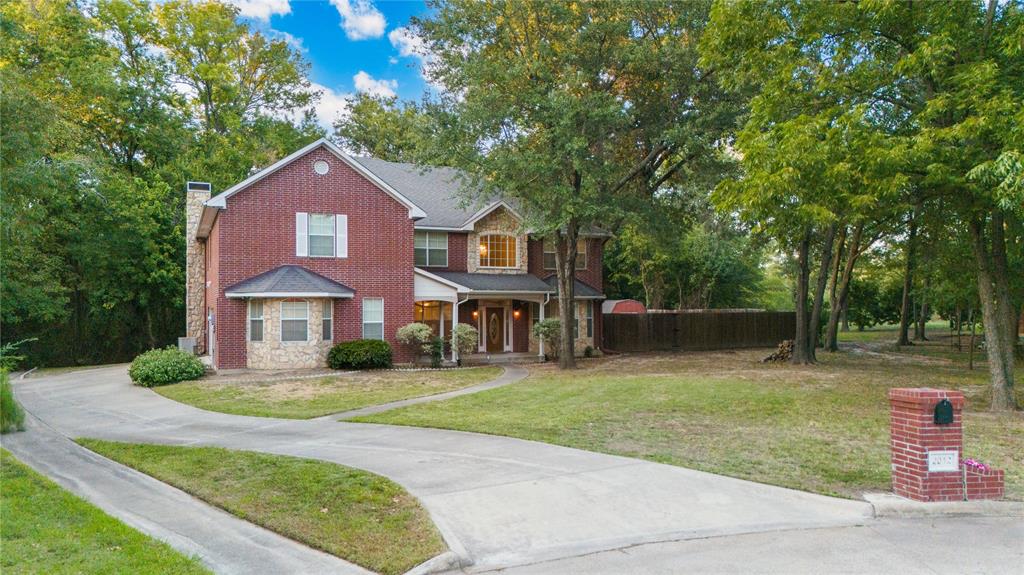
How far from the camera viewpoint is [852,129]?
11094mm

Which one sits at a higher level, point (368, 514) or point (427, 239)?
point (427, 239)

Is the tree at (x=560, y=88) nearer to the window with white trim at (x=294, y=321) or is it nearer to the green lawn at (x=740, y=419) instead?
the green lawn at (x=740, y=419)

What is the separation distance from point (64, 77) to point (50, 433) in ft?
74.0

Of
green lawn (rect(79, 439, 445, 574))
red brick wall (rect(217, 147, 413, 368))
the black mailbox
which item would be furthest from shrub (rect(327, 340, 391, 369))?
the black mailbox

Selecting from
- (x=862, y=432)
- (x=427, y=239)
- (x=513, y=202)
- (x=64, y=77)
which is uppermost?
(x=64, y=77)

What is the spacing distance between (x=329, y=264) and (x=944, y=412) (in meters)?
17.5

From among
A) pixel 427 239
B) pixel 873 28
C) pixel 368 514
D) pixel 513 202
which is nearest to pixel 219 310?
pixel 427 239

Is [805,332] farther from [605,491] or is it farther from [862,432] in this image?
[605,491]

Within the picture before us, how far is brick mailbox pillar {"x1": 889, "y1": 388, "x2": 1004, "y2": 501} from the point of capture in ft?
20.4

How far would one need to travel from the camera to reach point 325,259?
66.6ft

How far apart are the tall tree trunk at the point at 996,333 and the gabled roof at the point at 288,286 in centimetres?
1639

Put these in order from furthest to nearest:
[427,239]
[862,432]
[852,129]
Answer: [427,239], [852,129], [862,432]

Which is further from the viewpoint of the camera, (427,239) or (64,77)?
(64,77)

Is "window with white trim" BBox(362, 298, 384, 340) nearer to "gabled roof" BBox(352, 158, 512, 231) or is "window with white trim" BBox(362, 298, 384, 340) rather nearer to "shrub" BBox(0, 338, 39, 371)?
"gabled roof" BBox(352, 158, 512, 231)
